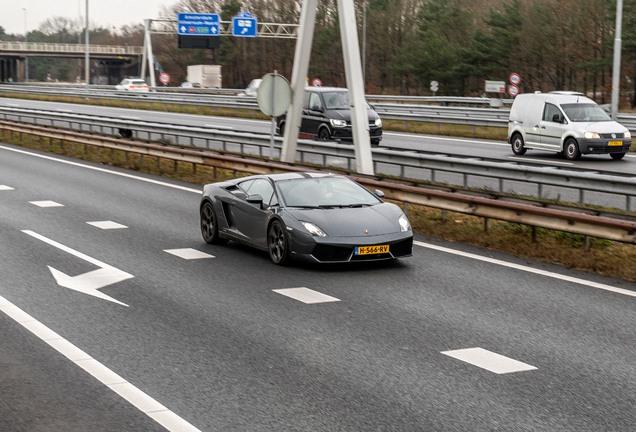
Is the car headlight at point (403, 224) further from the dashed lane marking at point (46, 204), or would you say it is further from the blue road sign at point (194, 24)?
the blue road sign at point (194, 24)

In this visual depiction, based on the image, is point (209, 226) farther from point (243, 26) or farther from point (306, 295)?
point (243, 26)

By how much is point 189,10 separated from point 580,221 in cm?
9330

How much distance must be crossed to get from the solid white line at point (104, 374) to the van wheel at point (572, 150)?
62.3 feet

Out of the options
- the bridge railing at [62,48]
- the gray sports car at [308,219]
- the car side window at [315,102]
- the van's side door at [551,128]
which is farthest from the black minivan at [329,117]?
the bridge railing at [62,48]

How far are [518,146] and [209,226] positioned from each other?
16.0m

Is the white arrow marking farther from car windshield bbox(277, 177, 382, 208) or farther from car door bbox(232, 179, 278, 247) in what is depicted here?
car windshield bbox(277, 177, 382, 208)

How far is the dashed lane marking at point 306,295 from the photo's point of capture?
31.0ft

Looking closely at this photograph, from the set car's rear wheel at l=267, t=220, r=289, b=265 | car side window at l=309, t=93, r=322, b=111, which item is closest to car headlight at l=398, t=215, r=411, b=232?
car's rear wheel at l=267, t=220, r=289, b=265

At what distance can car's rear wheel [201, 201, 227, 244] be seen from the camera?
13.0 m

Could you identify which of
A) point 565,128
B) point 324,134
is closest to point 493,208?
point 565,128

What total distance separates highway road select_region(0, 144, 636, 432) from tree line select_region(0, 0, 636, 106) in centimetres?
5246

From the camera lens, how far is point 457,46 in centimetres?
7650

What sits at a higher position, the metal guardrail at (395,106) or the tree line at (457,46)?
the tree line at (457,46)

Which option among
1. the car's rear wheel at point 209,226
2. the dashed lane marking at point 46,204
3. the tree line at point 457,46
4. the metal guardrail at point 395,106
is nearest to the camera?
the car's rear wheel at point 209,226
